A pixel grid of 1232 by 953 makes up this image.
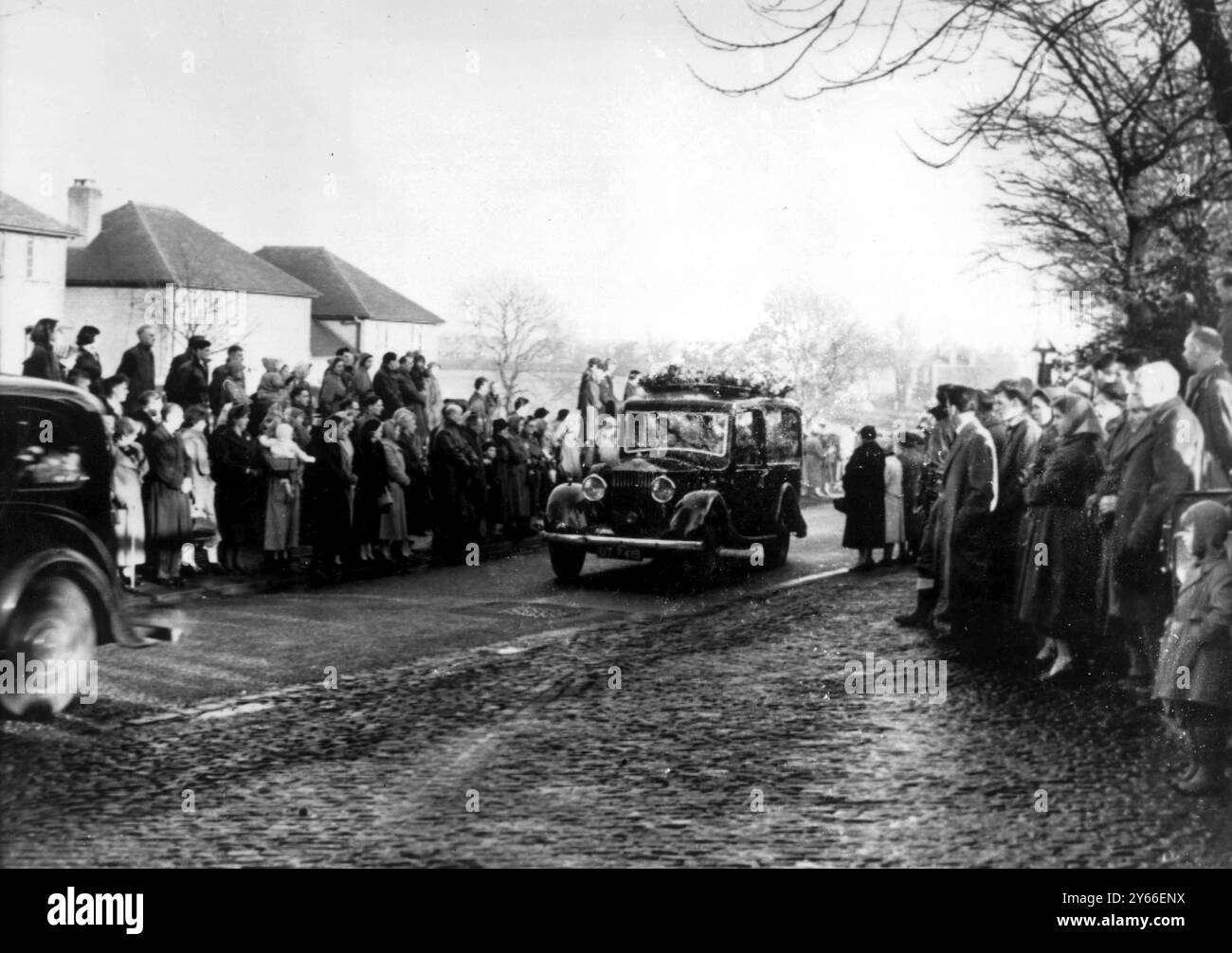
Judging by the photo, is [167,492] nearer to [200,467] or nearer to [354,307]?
[200,467]

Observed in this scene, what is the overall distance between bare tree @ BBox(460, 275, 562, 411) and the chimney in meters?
2.04

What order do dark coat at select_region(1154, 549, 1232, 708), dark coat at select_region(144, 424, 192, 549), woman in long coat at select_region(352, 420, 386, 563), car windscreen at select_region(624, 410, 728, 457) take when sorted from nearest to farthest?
dark coat at select_region(1154, 549, 1232, 708) < dark coat at select_region(144, 424, 192, 549) < woman in long coat at select_region(352, 420, 386, 563) < car windscreen at select_region(624, 410, 728, 457)

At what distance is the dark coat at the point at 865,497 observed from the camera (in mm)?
13625

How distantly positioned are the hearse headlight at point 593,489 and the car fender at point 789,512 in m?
2.02

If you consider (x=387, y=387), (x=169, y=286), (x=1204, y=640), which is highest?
(x=169, y=286)

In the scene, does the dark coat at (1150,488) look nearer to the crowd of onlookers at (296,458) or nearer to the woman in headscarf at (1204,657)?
the woman in headscarf at (1204,657)

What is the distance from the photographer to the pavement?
4.91 m

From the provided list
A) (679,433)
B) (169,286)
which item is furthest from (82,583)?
(679,433)

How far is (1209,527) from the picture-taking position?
572 centimetres

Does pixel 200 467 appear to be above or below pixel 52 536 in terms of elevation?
above

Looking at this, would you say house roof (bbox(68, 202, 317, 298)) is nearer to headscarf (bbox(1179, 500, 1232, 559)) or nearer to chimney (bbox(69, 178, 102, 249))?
chimney (bbox(69, 178, 102, 249))

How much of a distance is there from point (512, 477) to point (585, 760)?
34.6ft

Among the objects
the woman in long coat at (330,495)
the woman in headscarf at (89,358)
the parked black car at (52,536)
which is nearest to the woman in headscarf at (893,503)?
the woman in long coat at (330,495)

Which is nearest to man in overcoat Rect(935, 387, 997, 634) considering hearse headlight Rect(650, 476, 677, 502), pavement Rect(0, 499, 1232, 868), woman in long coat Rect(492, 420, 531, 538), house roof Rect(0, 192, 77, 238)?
pavement Rect(0, 499, 1232, 868)
